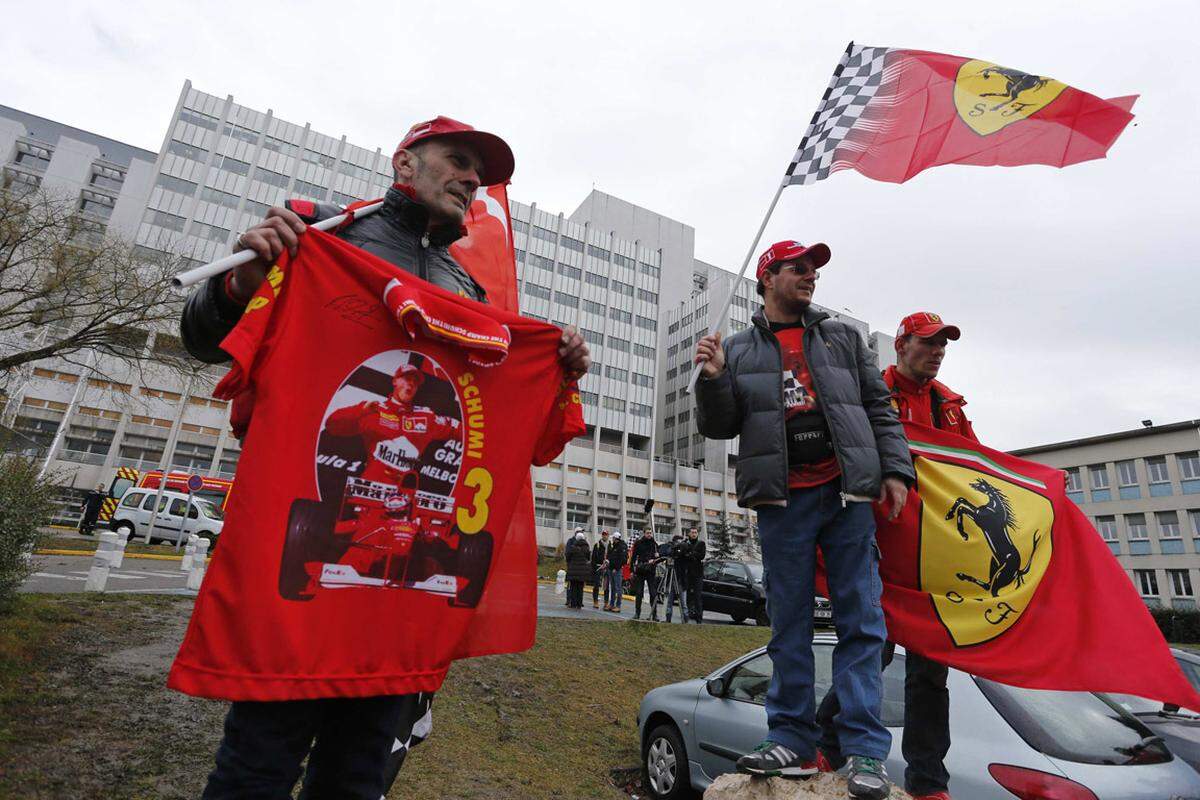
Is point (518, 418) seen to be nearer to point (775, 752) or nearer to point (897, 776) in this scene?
point (775, 752)

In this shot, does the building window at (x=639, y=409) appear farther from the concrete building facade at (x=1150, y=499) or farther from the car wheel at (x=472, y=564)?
the car wheel at (x=472, y=564)

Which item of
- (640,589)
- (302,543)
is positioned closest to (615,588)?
(640,589)

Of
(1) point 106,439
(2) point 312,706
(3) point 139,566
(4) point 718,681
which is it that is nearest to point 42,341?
(3) point 139,566

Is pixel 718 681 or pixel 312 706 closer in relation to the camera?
pixel 312 706

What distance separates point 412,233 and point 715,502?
6409 cm

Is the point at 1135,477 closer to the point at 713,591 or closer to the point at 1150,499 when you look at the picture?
the point at 1150,499

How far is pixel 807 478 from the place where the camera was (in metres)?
2.82

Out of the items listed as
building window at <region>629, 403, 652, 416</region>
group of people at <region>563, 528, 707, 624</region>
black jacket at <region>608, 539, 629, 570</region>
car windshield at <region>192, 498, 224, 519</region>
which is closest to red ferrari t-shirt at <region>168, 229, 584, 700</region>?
group of people at <region>563, 528, 707, 624</region>

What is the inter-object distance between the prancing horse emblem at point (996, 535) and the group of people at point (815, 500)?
1.73ft

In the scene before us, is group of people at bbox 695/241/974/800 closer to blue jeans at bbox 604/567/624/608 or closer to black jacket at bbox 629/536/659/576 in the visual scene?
black jacket at bbox 629/536/659/576

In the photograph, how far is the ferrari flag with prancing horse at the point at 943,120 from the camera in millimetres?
4215

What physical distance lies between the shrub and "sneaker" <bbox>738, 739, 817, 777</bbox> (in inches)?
273

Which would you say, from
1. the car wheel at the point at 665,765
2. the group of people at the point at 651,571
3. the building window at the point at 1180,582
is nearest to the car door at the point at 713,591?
the group of people at the point at 651,571

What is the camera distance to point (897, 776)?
3826 millimetres
